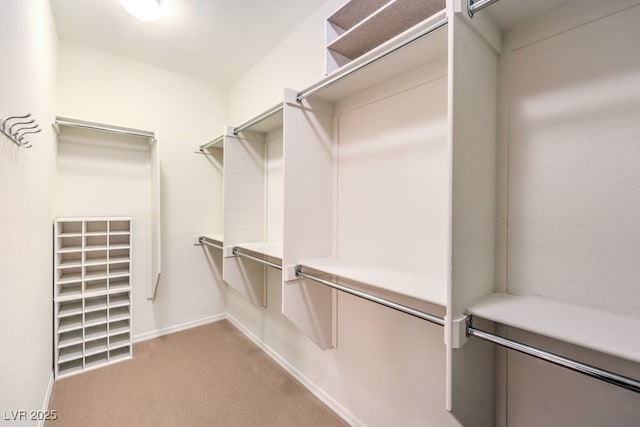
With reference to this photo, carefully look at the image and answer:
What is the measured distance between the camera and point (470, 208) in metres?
0.96

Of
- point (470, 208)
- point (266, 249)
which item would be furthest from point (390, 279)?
point (266, 249)

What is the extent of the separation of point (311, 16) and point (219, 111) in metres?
1.71

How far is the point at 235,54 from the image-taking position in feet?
8.75

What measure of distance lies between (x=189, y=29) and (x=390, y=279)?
2542 millimetres

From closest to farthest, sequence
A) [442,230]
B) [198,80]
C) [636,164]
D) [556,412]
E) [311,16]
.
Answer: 1. [636,164]
2. [556,412]
3. [442,230]
4. [311,16]
5. [198,80]

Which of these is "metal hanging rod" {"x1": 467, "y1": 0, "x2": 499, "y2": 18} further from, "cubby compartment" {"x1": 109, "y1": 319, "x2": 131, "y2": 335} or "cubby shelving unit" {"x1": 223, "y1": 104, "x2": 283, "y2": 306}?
"cubby compartment" {"x1": 109, "y1": 319, "x2": 131, "y2": 335}

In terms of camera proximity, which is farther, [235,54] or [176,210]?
[176,210]

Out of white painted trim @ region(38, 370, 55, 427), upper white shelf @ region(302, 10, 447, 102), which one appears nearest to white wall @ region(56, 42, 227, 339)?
white painted trim @ region(38, 370, 55, 427)

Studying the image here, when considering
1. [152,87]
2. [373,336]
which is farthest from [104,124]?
[373,336]

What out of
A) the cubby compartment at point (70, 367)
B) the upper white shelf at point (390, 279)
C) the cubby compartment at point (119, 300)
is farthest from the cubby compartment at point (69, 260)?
the upper white shelf at point (390, 279)

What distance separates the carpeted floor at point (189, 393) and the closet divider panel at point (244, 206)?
0.62 m

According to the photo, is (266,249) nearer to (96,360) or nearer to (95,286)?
(95,286)

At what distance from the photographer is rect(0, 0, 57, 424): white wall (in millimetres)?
1107

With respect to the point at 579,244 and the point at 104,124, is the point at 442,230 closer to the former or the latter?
the point at 579,244
